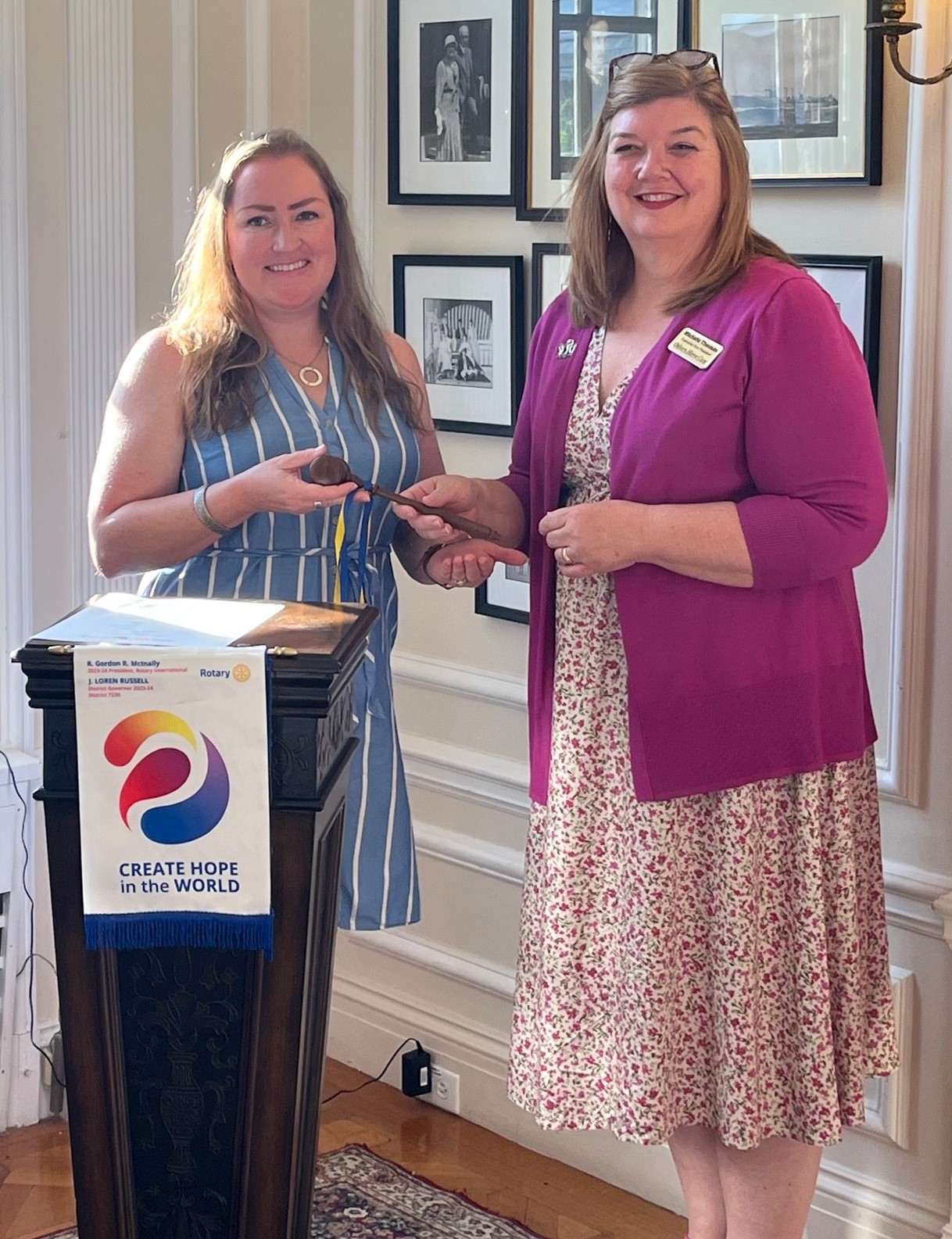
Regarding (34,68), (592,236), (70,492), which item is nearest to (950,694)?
(592,236)

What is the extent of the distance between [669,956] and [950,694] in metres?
0.61

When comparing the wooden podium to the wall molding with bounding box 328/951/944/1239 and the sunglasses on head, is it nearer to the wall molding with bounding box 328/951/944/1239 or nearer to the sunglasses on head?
the sunglasses on head

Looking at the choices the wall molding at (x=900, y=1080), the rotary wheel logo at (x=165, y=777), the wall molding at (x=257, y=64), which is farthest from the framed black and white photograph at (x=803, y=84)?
the rotary wheel logo at (x=165, y=777)

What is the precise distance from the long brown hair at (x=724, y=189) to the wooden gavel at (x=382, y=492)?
35 cm

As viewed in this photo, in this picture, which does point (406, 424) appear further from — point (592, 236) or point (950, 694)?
point (950, 694)

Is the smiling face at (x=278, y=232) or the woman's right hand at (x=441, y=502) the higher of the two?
the smiling face at (x=278, y=232)

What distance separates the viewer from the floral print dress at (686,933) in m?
2.12

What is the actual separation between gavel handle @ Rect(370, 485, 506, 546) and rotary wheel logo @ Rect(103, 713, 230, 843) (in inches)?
21.1

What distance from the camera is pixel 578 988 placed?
7.35 feet

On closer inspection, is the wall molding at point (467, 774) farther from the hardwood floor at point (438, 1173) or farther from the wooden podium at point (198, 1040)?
the wooden podium at point (198, 1040)

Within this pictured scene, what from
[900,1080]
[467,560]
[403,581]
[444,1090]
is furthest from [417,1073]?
[467,560]

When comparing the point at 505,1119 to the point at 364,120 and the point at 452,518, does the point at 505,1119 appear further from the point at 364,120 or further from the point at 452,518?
the point at 364,120

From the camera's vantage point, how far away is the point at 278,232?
2.24 m

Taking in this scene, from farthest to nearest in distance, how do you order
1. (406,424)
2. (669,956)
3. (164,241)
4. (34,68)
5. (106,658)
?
(164,241) < (34,68) < (406,424) < (669,956) < (106,658)
